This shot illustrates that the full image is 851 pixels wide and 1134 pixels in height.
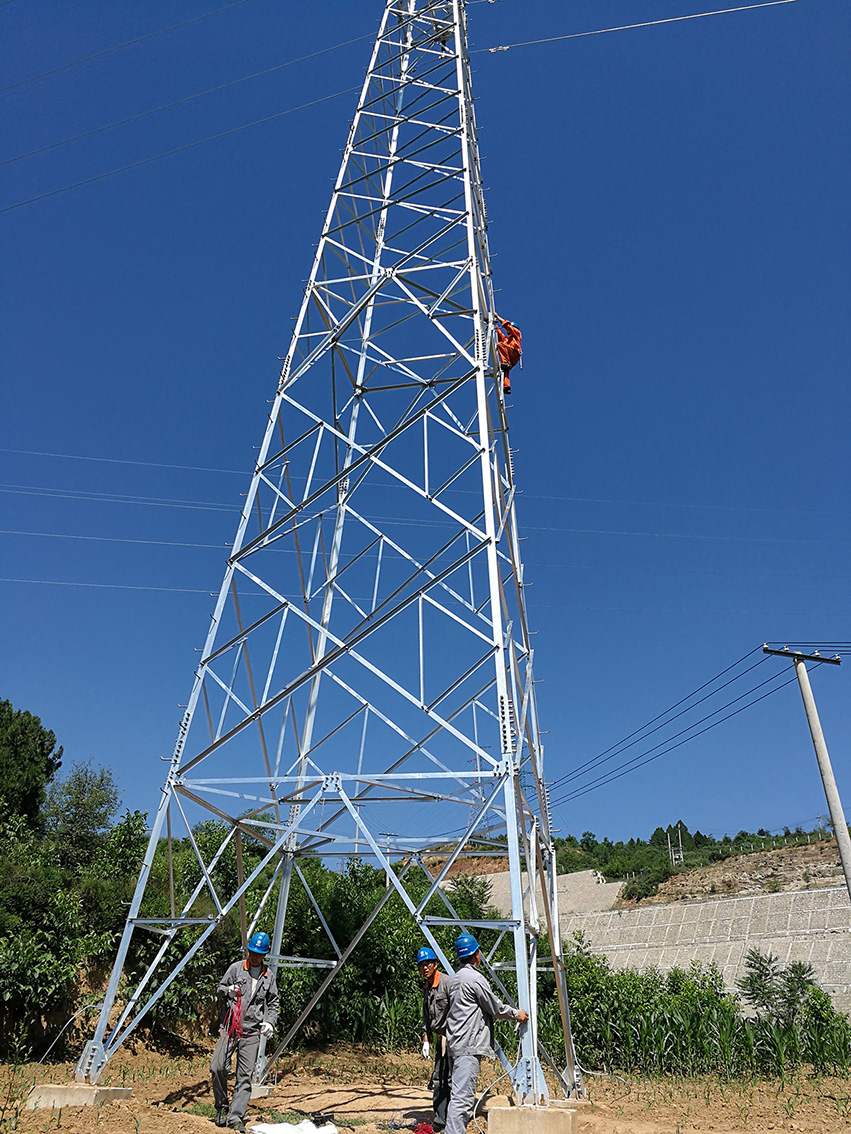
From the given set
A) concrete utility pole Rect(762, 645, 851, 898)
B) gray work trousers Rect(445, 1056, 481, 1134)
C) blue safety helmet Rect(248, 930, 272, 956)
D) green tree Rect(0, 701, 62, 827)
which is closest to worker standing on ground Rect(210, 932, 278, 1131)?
blue safety helmet Rect(248, 930, 272, 956)

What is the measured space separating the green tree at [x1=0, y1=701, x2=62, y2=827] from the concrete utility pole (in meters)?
18.5

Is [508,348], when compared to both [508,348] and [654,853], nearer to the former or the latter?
[508,348]

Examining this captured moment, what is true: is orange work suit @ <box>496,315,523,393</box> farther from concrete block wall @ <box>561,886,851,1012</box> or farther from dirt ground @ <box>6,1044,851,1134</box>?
concrete block wall @ <box>561,886,851,1012</box>

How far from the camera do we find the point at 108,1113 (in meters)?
7.07

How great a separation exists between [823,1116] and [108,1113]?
7131mm

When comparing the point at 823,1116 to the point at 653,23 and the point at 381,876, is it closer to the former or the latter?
the point at 381,876

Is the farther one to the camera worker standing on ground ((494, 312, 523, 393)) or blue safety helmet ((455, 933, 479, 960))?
worker standing on ground ((494, 312, 523, 393))

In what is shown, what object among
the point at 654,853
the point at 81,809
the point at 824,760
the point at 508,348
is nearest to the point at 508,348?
the point at 508,348

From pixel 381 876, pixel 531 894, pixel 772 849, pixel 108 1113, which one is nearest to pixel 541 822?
pixel 531 894

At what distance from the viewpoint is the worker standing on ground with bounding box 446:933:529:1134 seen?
21.0ft

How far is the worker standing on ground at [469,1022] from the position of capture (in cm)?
641

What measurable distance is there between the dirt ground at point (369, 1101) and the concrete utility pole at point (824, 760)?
3.19 metres

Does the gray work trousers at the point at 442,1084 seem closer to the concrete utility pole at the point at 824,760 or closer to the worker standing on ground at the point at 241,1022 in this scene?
the worker standing on ground at the point at 241,1022

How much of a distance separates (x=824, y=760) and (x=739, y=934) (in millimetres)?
17032
